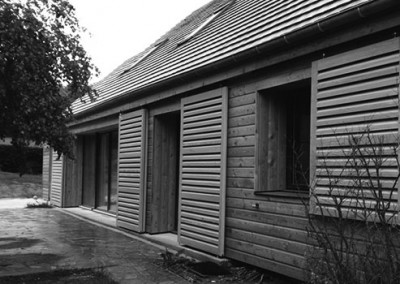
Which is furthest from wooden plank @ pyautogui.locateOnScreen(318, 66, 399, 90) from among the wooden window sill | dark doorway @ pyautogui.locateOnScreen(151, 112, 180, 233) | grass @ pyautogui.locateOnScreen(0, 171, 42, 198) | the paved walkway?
grass @ pyautogui.locateOnScreen(0, 171, 42, 198)

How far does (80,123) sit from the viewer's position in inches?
536

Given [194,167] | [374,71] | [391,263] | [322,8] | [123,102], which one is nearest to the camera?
[391,263]

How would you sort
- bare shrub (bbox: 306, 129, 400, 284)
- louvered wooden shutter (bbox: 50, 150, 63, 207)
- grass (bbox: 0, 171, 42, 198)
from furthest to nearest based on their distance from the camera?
grass (bbox: 0, 171, 42, 198) < louvered wooden shutter (bbox: 50, 150, 63, 207) < bare shrub (bbox: 306, 129, 400, 284)

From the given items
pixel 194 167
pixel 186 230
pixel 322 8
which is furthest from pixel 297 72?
pixel 186 230

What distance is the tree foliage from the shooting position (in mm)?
5562

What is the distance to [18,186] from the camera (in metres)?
23.7

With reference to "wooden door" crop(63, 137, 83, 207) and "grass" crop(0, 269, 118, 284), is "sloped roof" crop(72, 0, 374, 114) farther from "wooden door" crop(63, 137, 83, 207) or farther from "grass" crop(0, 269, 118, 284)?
"wooden door" crop(63, 137, 83, 207)

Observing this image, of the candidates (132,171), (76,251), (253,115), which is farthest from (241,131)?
(132,171)

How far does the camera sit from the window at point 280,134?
228 inches

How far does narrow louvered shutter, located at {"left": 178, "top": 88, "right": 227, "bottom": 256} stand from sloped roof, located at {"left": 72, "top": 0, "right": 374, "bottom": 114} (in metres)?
0.66

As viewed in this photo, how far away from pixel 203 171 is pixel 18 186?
19512mm

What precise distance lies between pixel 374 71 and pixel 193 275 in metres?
3.38

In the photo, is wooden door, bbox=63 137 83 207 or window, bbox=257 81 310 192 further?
wooden door, bbox=63 137 83 207

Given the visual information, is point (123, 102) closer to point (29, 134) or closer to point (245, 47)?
point (29, 134)
